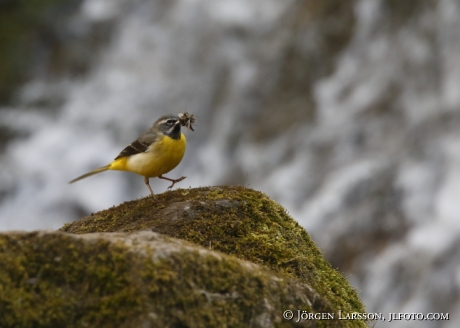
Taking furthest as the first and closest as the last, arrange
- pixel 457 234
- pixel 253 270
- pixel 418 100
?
pixel 418 100 → pixel 457 234 → pixel 253 270

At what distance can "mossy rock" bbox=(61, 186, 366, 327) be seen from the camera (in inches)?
189

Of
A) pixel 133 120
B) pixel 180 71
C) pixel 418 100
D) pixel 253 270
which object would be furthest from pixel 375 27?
pixel 253 270

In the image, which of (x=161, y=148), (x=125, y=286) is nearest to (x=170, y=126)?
(x=161, y=148)

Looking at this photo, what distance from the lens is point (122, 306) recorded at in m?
3.43

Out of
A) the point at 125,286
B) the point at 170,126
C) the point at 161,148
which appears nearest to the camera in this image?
the point at 125,286

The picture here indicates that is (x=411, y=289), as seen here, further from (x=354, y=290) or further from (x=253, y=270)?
(x=253, y=270)

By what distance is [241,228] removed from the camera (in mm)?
5066

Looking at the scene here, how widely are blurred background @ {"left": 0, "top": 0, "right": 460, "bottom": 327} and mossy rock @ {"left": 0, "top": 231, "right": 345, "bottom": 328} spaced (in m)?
8.63

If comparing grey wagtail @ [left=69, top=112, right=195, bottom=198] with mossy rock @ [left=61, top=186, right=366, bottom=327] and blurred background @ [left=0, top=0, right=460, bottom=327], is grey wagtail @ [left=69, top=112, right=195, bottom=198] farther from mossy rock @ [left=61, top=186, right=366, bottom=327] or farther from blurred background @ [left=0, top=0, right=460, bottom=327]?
blurred background @ [left=0, top=0, right=460, bottom=327]

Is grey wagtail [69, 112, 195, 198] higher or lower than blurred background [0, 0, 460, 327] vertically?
lower

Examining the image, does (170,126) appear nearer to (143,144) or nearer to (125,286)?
(143,144)

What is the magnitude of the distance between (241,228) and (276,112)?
14.2 metres

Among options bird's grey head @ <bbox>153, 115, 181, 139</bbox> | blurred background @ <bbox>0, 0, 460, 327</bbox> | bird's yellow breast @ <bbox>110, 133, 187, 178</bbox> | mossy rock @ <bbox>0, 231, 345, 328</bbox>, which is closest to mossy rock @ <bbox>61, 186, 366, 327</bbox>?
mossy rock @ <bbox>0, 231, 345, 328</bbox>

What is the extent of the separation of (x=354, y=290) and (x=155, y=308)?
2.62m
